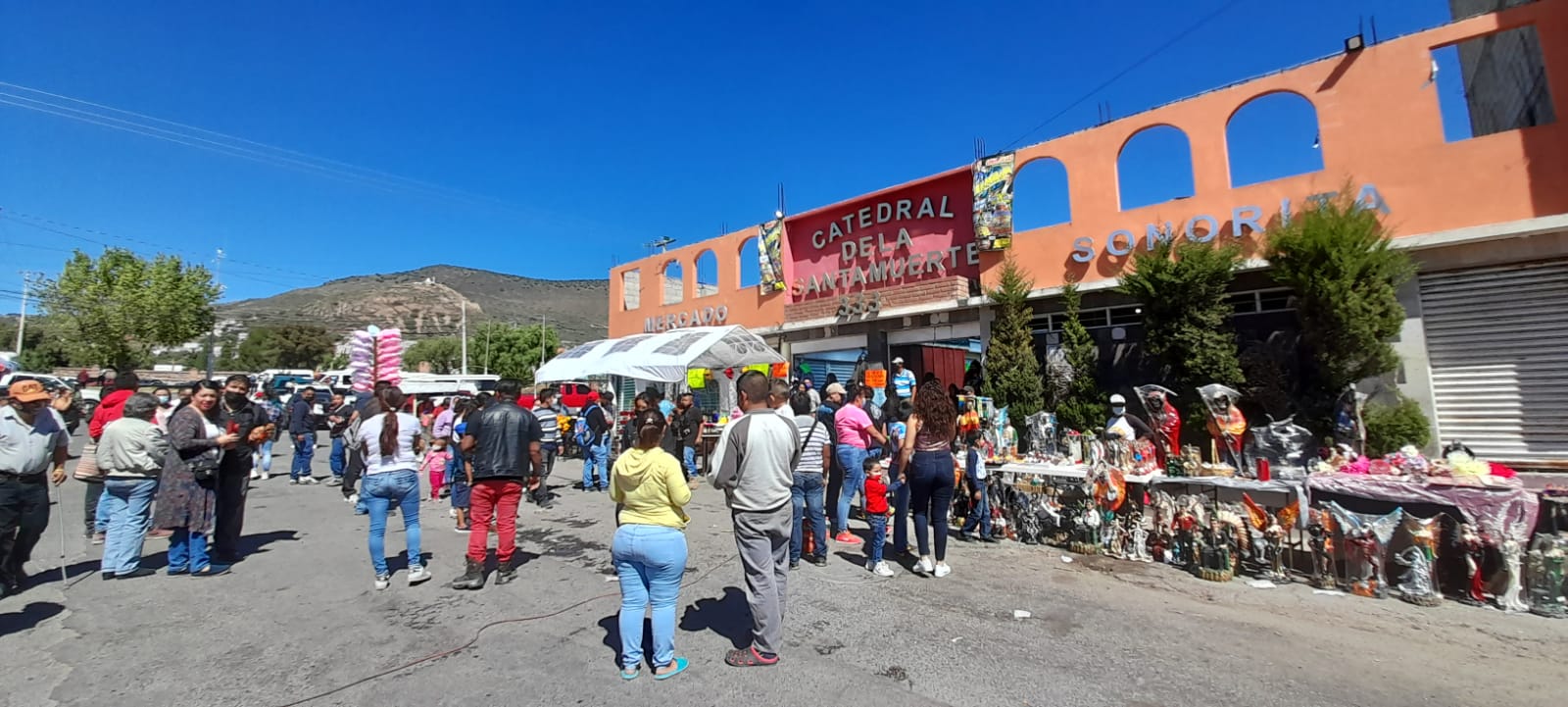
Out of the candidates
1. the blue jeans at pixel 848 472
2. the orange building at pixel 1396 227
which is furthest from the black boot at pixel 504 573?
the orange building at pixel 1396 227

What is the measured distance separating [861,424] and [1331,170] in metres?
9.35

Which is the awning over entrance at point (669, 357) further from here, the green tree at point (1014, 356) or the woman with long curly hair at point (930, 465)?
the woman with long curly hair at point (930, 465)

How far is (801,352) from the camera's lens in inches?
685

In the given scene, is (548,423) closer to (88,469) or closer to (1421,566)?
(88,469)

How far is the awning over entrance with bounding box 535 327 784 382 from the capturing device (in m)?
12.6

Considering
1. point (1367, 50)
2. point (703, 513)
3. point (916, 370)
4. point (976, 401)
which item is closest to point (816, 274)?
point (916, 370)

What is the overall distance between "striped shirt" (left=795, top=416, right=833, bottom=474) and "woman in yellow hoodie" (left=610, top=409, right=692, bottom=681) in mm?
2314

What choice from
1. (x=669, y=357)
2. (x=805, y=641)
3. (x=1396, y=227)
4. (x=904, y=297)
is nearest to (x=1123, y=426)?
(x=805, y=641)

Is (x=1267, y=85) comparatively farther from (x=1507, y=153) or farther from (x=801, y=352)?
(x=801, y=352)

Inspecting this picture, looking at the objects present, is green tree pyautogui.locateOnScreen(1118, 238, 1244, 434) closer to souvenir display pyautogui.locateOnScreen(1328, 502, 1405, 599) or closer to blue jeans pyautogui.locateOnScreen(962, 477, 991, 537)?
souvenir display pyautogui.locateOnScreen(1328, 502, 1405, 599)

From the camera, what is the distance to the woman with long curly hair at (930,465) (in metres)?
5.45

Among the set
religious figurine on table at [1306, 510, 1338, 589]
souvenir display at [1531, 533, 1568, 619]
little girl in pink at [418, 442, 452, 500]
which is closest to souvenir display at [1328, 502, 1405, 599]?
religious figurine on table at [1306, 510, 1338, 589]

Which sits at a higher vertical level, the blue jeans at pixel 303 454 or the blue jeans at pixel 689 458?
the blue jeans at pixel 303 454

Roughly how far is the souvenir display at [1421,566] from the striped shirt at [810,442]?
16.0ft
